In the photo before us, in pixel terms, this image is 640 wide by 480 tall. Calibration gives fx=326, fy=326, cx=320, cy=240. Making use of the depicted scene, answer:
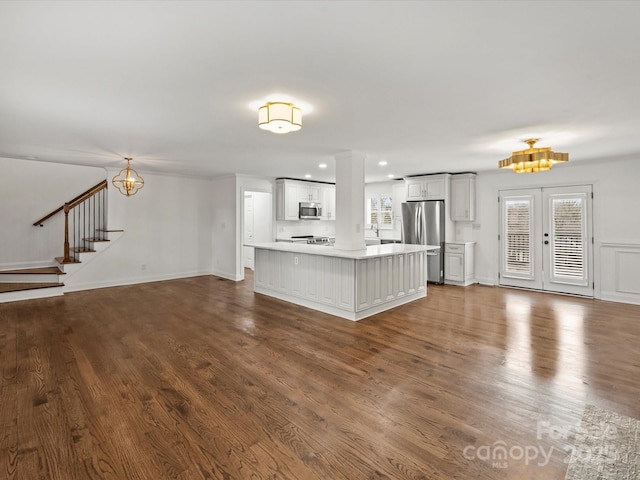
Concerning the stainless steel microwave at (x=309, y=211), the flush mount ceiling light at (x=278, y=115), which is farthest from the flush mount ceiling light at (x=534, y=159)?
the stainless steel microwave at (x=309, y=211)

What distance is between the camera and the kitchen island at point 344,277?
182 inches

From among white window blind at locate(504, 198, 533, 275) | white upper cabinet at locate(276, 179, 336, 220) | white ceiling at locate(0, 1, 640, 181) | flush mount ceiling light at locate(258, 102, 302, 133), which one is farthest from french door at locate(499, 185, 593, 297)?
flush mount ceiling light at locate(258, 102, 302, 133)

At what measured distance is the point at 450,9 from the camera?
169 centimetres

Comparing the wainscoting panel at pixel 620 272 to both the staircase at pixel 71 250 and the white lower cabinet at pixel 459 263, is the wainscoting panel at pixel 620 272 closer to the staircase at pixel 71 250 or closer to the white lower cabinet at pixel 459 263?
the white lower cabinet at pixel 459 263

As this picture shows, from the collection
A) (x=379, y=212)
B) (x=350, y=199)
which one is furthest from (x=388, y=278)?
(x=379, y=212)

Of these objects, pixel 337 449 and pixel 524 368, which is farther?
pixel 524 368

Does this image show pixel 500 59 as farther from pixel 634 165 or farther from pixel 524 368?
pixel 634 165

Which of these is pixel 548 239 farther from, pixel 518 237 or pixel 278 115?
pixel 278 115

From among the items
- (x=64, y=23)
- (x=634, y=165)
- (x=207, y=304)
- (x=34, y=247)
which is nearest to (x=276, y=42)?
(x=64, y=23)

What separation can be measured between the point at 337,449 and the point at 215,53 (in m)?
2.63

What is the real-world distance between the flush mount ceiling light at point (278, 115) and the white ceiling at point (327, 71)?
125 millimetres

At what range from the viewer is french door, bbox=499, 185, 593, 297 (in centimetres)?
597

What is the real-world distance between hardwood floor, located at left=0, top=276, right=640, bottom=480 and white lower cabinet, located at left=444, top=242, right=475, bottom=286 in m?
2.30

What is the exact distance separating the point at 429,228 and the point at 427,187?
38.2 inches
